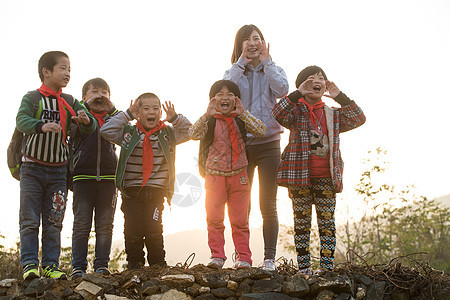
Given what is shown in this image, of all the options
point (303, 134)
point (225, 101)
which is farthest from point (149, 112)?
point (303, 134)

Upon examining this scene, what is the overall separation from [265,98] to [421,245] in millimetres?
7930

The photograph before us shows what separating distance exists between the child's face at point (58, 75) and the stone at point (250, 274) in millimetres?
2591

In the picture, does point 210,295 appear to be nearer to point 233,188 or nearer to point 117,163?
point 233,188

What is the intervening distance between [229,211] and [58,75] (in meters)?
2.25

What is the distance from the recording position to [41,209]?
4.23m

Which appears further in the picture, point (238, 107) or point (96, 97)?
point (96, 97)

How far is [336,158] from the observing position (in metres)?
4.29

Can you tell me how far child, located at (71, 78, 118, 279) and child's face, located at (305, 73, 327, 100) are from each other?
88.4 inches

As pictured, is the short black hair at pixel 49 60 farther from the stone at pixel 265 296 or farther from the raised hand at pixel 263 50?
the stone at pixel 265 296

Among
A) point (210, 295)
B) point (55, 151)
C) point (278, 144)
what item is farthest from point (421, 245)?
point (55, 151)

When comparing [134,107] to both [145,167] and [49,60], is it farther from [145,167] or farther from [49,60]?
[49,60]

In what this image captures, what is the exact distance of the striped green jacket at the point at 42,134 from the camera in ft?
13.6

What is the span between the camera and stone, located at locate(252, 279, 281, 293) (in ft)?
12.3

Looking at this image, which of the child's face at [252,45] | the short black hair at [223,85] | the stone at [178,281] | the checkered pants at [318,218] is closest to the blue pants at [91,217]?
the stone at [178,281]
